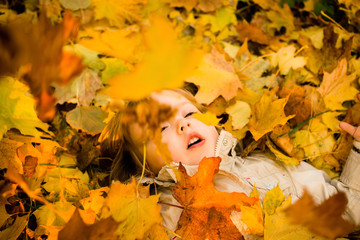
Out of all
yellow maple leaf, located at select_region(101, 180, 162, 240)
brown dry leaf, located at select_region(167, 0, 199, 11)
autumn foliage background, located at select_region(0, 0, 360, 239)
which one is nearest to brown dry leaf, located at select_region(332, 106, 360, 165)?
autumn foliage background, located at select_region(0, 0, 360, 239)

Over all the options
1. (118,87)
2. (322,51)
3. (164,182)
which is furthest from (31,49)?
(322,51)

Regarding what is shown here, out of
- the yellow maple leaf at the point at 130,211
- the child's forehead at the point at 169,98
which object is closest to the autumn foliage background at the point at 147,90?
the yellow maple leaf at the point at 130,211

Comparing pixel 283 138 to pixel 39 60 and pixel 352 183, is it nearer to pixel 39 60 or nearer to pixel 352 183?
pixel 352 183

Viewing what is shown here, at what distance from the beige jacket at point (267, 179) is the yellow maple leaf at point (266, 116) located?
0.42 ft

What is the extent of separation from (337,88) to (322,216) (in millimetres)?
697

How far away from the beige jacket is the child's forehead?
24cm

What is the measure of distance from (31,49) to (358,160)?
1.42 meters

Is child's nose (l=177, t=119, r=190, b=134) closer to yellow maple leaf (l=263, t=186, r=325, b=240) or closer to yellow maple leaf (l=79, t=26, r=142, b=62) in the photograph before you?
yellow maple leaf (l=263, t=186, r=325, b=240)

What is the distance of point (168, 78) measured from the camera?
873 mm

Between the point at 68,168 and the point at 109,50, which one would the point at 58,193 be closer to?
the point at 68,168

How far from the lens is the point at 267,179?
1.31 metres

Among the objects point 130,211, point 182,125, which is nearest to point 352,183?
point 182,125

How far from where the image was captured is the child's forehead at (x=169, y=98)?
4.13 ft

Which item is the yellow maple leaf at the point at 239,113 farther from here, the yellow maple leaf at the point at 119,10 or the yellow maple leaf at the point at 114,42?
the yellow maple leaf at the point at 119,10
